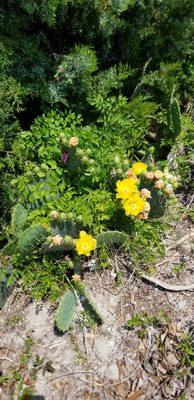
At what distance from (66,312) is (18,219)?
62cm

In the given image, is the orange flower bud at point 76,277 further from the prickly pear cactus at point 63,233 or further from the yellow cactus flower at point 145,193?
the yellow cactus flower at point 145,193

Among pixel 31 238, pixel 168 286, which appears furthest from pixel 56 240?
pixel 168 286

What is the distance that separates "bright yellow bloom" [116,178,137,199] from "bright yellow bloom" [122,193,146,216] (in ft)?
0.10

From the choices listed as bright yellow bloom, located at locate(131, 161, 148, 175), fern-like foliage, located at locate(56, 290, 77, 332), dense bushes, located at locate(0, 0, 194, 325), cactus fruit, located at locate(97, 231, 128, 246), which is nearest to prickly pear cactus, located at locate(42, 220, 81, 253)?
dense bushes, located at locate(0, 0, 194, 325)

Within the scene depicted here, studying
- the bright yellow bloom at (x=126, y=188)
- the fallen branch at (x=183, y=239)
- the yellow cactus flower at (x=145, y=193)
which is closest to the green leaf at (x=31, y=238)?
the bright yellow bloom at (x=126, y=188)

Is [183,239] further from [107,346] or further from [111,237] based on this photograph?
[107,346]

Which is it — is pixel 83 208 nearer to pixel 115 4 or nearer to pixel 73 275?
pixel 73 275

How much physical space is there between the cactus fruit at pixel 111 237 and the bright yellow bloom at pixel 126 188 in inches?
8.8

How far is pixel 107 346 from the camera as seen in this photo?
288 centimetres

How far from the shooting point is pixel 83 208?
116 inches

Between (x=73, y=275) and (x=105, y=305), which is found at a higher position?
(x=73, y=275)

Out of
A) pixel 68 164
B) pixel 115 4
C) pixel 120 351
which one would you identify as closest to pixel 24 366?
pixel 120 351

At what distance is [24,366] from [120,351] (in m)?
0.57

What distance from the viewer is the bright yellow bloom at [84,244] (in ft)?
9.14
